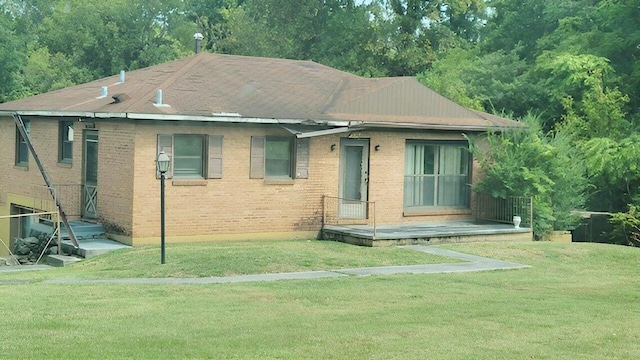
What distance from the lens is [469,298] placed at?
16625mm

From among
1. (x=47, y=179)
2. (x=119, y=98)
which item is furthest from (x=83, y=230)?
(x=119, y=98)

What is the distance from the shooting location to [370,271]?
66.6ft

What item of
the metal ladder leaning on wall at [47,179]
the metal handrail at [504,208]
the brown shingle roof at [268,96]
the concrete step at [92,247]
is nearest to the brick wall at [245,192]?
the brown shingle roof at [268,96]

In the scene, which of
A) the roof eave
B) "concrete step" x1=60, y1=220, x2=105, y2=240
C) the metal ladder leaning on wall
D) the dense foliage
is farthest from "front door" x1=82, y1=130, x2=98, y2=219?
the dense foliage

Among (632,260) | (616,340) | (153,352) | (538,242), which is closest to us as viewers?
(153,352)

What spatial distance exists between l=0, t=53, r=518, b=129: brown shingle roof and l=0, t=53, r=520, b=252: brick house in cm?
6

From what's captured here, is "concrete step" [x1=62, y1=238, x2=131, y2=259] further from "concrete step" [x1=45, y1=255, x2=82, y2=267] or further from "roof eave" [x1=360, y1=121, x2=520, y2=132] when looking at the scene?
"roof eave" [x1=360, y1=121, x2=520, y2=132]

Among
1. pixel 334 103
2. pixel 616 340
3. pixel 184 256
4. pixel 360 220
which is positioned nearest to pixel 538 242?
pixel 360 220

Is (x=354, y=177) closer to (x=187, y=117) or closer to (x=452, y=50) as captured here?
(x=187, y=117)

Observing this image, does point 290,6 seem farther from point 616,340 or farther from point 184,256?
point 616,340

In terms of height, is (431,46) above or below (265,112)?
above

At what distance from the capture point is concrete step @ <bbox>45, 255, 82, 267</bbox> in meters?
22.4

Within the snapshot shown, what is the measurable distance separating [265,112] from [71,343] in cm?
1392

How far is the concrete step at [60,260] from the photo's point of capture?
22423 mm
